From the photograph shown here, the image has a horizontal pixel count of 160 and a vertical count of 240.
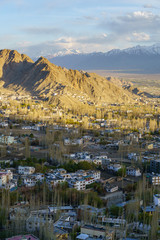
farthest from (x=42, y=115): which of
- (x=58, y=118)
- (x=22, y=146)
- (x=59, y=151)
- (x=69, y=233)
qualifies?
(x=69, y=233)

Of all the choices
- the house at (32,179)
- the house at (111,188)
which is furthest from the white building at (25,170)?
the house at (111,188)

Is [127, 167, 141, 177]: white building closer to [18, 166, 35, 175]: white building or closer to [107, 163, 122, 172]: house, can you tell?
[107, 163, 122, 172]: house

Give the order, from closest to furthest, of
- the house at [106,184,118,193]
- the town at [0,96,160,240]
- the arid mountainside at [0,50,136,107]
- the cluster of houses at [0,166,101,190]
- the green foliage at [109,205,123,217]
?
the town at [0,96,160,240], the green foliage at [109,205,123,217], the house at [106,184,118,193], the cluster of houses at [0,166,101,190], the arid mountainside at [0,50,136,107]

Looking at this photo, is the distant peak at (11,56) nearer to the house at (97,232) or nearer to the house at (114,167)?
the house at (114,167)

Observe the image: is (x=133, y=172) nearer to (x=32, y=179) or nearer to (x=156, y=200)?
(x=156, y=200)

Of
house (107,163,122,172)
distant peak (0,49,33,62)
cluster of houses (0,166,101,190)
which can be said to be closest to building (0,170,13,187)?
cluster of houses (0,166,101,190)

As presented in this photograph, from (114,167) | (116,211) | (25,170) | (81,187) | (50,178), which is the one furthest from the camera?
(114,167)

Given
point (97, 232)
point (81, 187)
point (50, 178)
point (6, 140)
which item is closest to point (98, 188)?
point (81, 187)
